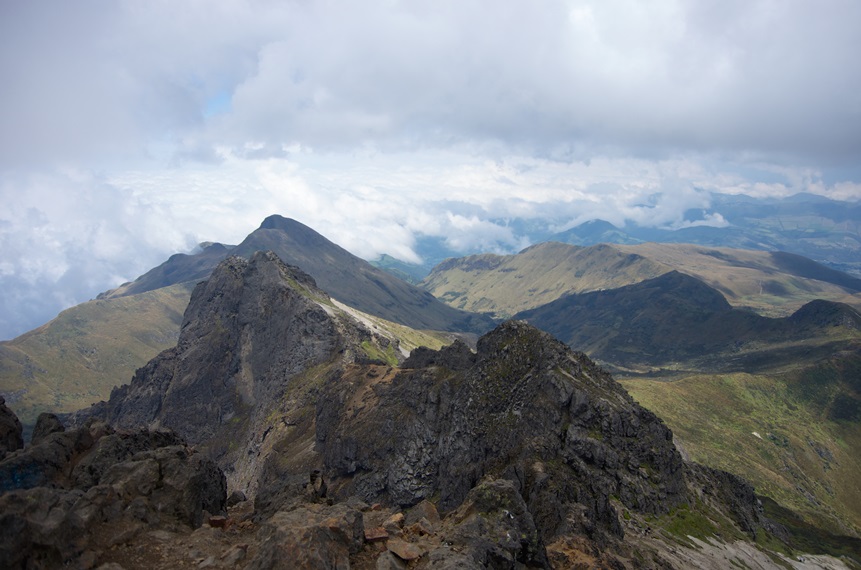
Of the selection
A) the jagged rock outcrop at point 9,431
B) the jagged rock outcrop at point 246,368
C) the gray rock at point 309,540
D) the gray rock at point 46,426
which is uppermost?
the jagged rock outcrop at point 9,431

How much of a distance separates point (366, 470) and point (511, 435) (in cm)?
3623

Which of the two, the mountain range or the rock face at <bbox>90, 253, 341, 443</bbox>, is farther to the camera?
the rock face at <bbox>90, 253, 341, 443</bbox>

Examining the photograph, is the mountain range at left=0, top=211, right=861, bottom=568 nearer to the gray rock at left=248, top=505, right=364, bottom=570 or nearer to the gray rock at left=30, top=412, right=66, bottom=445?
the gray rock at left=248, top=505, right=364, bottom=570

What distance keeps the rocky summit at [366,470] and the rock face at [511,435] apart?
12.0 inches

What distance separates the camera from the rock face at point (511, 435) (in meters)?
63.9

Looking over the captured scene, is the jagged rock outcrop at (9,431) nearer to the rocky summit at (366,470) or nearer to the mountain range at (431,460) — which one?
the rocky summit at (366,470)

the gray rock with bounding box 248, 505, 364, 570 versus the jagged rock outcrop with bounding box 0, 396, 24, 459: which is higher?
the jagged rock outcrop with bounding box 0, 396, 24, 459

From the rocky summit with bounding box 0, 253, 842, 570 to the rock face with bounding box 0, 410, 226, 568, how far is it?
0.12 meters

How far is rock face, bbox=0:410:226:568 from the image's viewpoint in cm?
2502

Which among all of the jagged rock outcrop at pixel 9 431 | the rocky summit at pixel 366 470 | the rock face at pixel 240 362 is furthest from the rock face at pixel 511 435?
the rock face at pixel 240 362

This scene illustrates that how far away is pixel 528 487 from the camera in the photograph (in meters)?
49.5

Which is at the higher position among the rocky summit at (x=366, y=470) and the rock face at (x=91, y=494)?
the rock face at (x=91, y=494)

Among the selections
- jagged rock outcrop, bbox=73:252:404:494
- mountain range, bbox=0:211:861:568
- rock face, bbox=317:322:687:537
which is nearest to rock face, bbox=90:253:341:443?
jagged rock outcrop, bbox=73:252:404:494

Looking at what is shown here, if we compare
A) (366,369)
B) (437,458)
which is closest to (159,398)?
(366,369)
